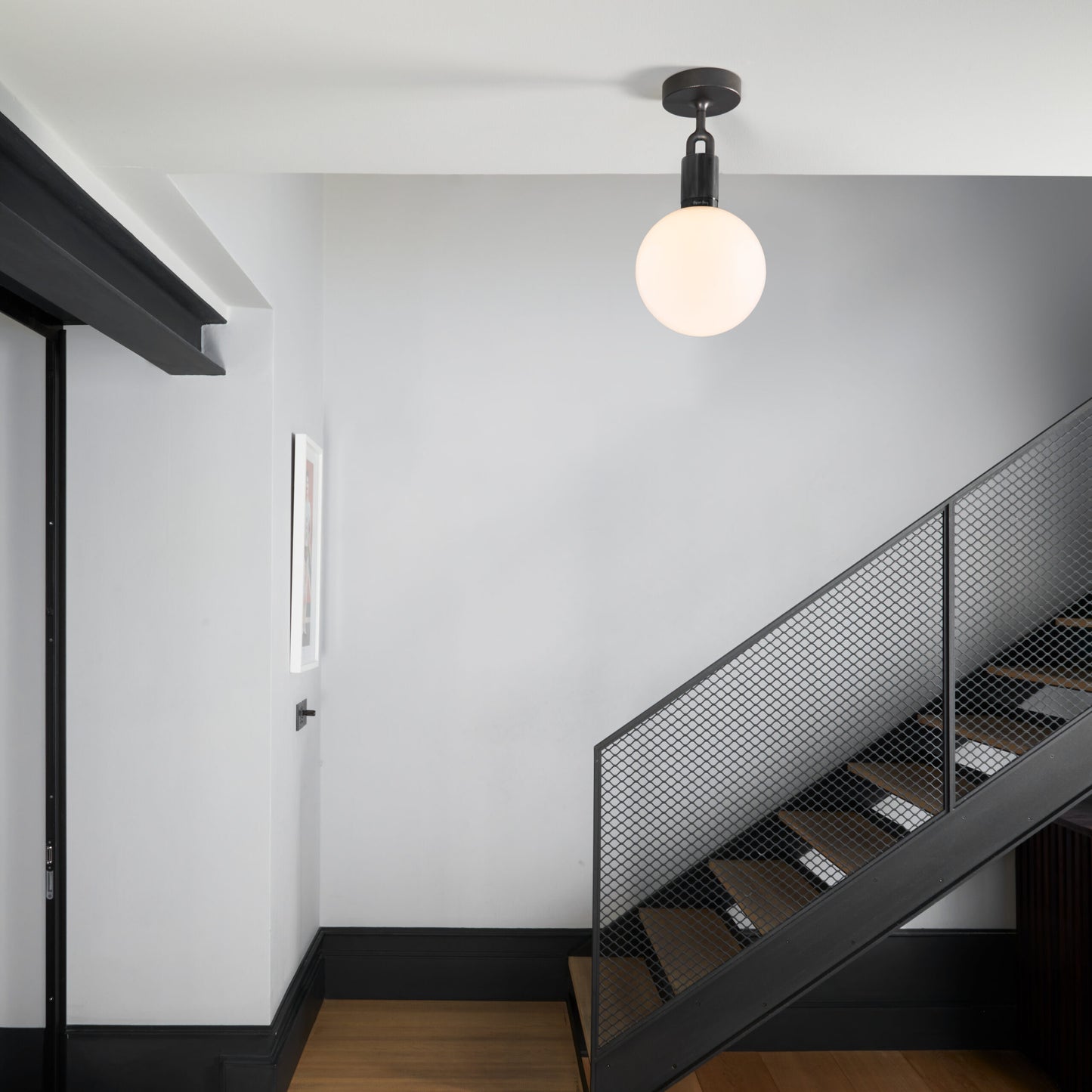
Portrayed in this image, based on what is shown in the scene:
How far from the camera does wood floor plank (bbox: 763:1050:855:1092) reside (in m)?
2.86

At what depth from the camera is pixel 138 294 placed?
208cm

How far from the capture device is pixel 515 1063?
2875 mm

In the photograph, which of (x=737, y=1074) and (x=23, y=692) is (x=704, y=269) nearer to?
(x=23, y=692)

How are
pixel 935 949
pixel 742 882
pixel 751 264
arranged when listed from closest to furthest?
pixel 751 264 < pixel 742 882 < pixel 935 949

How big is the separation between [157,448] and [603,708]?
175 centimetres

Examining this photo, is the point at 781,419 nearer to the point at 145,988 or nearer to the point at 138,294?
the point at 138,294

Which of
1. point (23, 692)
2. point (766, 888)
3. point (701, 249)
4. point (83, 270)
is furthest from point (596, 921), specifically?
point (83, 270)

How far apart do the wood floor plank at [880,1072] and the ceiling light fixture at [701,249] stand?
2576mm

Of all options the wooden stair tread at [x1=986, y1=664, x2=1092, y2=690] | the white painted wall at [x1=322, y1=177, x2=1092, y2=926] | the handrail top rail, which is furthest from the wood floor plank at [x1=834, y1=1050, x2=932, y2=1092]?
the handrail top rail

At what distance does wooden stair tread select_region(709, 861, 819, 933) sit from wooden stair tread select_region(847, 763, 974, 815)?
0.37m

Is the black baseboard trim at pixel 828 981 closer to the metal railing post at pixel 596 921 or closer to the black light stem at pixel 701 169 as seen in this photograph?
the metal railing post at pixel 596 921

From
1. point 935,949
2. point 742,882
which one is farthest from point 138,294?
point 935,949

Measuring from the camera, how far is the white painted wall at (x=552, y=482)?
337 centimetres

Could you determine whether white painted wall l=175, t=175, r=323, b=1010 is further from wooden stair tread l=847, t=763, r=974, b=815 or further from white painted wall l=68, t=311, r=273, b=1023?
wooden stair tread l=847, t=763, r=974, b=815
